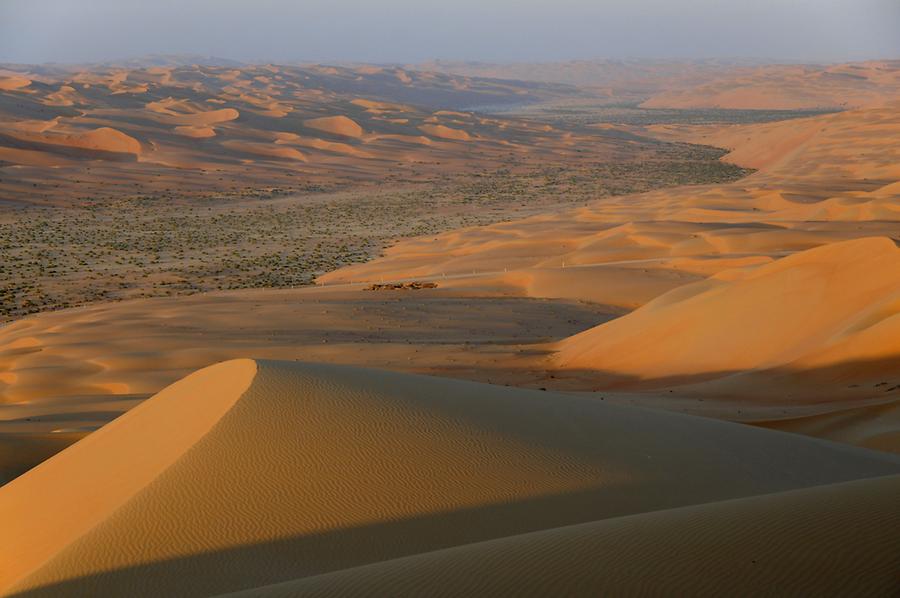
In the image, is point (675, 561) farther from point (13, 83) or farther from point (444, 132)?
point (13, 83)

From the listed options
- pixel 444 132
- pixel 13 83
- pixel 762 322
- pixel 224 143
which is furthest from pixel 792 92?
pixel 762 322

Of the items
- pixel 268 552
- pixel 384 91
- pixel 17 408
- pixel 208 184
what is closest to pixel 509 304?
pixel 17 408

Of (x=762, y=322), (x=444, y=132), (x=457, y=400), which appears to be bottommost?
(x=444, y=132)

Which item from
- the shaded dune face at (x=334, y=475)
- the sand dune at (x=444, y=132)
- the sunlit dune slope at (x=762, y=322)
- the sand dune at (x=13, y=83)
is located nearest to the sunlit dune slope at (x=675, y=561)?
the shaded dune face at (x=334, y=475)

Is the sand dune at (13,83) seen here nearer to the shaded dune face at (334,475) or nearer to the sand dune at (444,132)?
the sand dune at (444,132)

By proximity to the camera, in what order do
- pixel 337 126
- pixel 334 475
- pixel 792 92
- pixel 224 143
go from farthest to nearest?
pixel 792 92, pixel 337 126, pixel 224 143, pixel 334 475

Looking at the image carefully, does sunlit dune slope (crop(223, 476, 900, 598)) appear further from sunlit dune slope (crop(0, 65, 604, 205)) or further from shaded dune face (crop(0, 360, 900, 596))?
sunlit dune slope (crop(0, 65, 604, 205))

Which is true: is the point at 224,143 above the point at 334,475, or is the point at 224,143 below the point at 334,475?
below

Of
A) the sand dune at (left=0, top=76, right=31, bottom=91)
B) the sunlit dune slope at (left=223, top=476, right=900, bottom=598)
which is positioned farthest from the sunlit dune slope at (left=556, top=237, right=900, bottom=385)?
the sand dune at (left=0, top=76, right=31, bottom=91)

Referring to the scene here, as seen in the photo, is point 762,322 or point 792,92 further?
point 792,92
